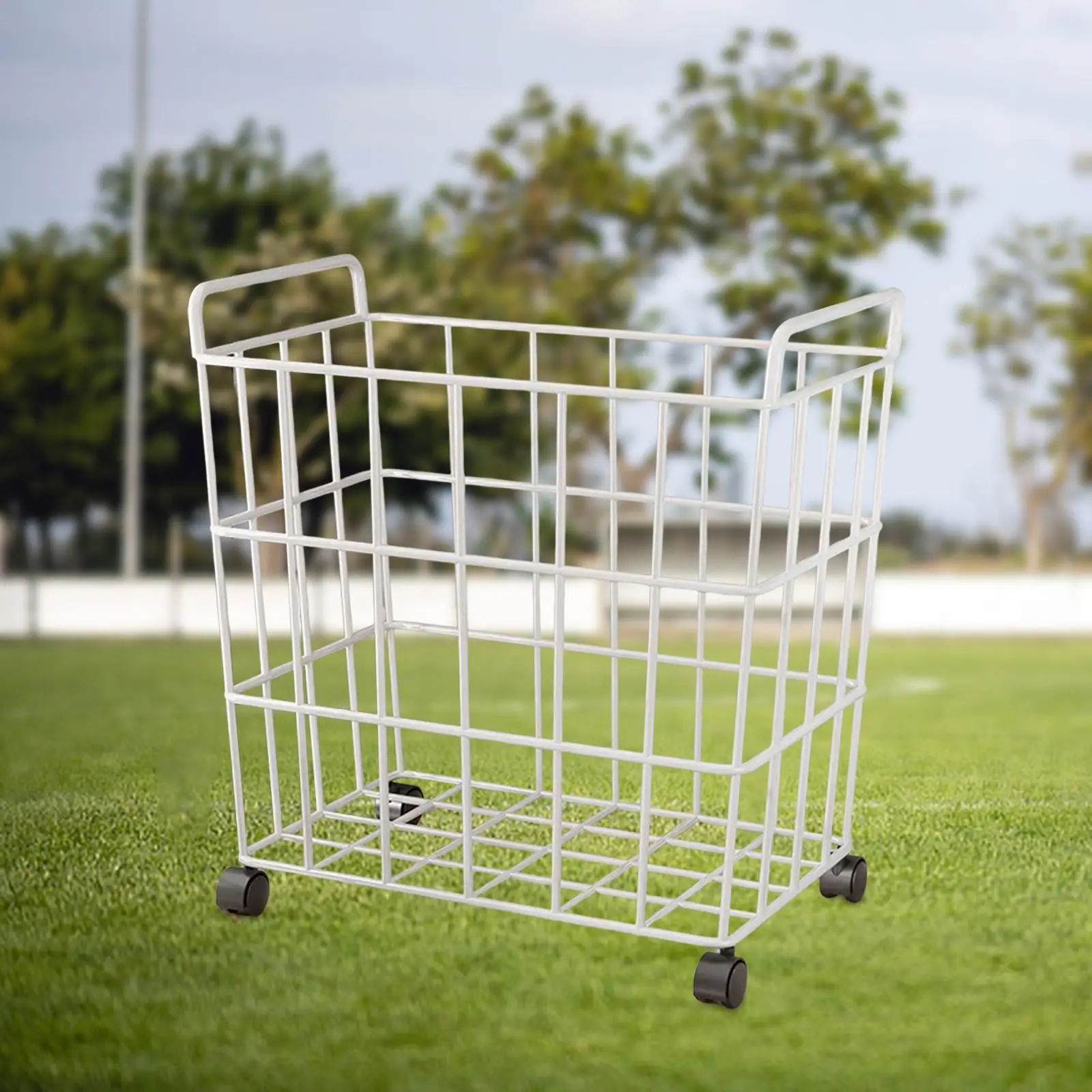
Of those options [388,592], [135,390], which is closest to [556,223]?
[135,390]

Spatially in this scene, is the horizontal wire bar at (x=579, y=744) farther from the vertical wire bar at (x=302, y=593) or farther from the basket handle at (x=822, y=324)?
the basket handle at (x=822, y=324)

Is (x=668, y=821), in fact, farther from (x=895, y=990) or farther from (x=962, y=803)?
(x=895, y=990)

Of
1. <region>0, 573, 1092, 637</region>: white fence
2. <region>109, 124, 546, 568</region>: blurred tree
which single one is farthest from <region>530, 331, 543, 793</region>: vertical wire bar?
<region>109, 124, 546, 568</region>: blurred tree

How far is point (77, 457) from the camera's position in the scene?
13695 millimetres

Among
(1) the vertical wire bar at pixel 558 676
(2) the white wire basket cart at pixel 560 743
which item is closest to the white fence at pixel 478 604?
(2) the white wire basket cart at pixel 560 743

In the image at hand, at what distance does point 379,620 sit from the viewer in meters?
2.44

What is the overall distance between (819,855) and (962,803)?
0.44 metres

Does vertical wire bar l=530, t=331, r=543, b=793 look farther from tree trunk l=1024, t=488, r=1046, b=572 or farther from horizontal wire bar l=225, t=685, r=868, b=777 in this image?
tree trunk l=1024, t=488, r=1046, b=572

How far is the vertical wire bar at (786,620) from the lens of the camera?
195 cm

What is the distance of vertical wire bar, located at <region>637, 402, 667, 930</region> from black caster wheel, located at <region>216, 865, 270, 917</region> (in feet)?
1.76

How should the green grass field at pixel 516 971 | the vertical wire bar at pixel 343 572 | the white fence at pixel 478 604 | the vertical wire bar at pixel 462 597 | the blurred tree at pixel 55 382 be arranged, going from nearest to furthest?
the green grass field at pixel 516 971
the vertical wire bar at pixel 462 597
the vertical wire bar at pixel 343 572
the white fence at pixel 478 604
the blurred tree at pixel 55 382

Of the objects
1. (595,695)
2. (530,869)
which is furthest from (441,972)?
(595,695)

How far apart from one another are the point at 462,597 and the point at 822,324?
551 mm

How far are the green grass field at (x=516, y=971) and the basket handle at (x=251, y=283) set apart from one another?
0.78 meters
